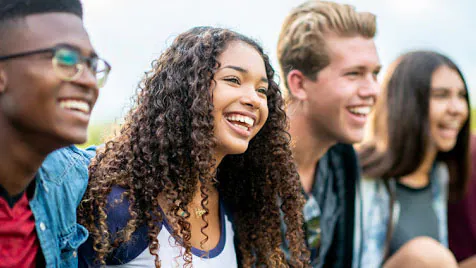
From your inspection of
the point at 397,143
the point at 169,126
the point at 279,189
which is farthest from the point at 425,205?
the point at 169,126

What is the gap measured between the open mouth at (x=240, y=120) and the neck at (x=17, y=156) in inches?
34.6

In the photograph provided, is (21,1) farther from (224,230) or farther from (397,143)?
(397,143)

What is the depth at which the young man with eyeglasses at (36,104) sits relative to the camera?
178 cm

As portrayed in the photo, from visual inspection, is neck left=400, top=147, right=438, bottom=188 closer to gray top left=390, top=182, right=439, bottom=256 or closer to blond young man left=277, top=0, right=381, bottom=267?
gray top left=390, top=182, right=439, bottom=256

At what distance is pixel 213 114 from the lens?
2.50 m

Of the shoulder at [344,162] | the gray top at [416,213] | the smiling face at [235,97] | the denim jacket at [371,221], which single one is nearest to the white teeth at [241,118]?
the smiling face at [235,97]

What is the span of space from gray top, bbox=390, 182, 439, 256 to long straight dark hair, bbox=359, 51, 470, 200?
0.16m

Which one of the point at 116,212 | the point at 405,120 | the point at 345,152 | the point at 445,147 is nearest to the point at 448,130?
the point at 445,147

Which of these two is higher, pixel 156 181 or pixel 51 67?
pixel 51 67

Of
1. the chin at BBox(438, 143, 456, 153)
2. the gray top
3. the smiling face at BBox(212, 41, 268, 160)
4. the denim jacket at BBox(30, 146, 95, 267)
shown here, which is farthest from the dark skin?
the chin at BBox(438, 143, 456, 153)

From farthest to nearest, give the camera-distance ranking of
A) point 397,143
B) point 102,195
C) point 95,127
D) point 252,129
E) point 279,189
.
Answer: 1. point 95,127
2. point 397,143
3. point 279,189
4. point 252,129
5. point 102,195

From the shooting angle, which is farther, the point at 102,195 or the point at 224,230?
the point at 224,230

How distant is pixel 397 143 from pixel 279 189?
153 centimetres

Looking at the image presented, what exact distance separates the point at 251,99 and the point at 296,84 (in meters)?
1.27
